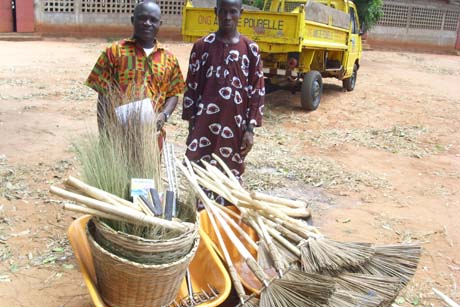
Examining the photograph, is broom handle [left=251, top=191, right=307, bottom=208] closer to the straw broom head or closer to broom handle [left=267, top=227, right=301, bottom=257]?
broom handle [left=267, top=227, right=301, bottom=257]

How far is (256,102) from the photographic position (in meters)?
3.13

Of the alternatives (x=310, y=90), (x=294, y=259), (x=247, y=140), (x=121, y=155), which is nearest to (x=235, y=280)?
(x=294, y=259)

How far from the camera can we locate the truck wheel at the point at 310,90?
7593mm

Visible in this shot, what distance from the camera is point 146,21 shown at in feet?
8.75

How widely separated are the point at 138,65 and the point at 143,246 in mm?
1341

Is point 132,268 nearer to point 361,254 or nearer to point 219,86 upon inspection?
point 361,254

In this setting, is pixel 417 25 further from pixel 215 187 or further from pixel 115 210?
pixel 115 210

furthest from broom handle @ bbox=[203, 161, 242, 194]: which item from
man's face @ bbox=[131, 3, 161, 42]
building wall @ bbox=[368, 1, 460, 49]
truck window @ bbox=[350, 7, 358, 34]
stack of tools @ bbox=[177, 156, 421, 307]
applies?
building wall @ bbox=[368, 1, 460, 49]

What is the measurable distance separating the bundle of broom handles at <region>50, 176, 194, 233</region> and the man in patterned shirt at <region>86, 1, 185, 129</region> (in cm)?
90

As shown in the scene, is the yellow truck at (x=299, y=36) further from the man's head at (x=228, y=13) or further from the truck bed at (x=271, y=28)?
the man's head at (x=228, y=13)

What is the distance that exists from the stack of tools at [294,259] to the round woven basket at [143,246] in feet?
1.47

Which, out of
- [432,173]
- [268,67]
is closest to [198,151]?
[432,173]

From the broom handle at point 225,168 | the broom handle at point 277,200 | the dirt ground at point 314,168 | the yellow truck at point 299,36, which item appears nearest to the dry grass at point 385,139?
the dirt ground at point 314,168

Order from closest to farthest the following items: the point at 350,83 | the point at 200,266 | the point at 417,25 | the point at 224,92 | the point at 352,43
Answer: the point at 200,266 → the point at 224,92 → the point at 352,43 → the point at 350,83 → the point at 417,25
